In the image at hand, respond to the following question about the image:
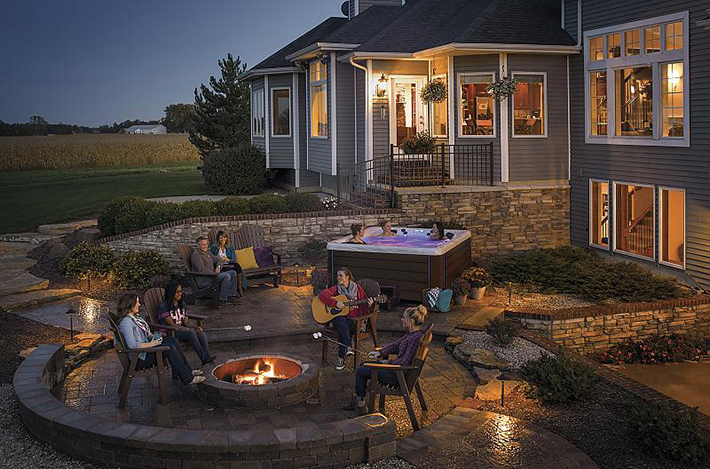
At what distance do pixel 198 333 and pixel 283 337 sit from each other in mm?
1876

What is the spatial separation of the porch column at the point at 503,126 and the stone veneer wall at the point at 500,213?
0.40m

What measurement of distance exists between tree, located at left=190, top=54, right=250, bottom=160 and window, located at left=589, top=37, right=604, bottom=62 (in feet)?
63.9

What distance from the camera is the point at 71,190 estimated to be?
104 feet

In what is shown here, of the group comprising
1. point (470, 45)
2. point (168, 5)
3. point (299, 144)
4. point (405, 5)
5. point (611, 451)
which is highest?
point (168, 5)

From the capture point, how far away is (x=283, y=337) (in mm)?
11164

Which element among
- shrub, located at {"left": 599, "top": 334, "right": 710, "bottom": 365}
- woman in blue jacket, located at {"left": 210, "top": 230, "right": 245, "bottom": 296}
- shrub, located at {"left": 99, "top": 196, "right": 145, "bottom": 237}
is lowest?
shrub, located at {"left": 599, "top": 334, "right": 710, "bottom": 365}

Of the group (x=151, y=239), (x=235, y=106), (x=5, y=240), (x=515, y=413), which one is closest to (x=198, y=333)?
(x=515, y=413)

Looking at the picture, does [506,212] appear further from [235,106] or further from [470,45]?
[235,106]

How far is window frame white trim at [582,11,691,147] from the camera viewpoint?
14180mm

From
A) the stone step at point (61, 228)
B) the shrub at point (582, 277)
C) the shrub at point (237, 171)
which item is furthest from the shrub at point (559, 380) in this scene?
the shrub at point (237, 171)

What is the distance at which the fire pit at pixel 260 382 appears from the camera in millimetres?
8234

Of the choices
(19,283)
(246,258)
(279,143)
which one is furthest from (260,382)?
(279,143)

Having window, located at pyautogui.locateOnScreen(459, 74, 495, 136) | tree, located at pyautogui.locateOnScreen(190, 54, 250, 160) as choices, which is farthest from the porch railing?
tree, located at pyautogui.locateOnScreen(190, 54, 250, 160)

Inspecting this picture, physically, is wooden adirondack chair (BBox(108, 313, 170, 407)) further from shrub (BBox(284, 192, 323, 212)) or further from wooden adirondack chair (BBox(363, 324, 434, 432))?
shrub (BBox(284, 192, 323, 212))
